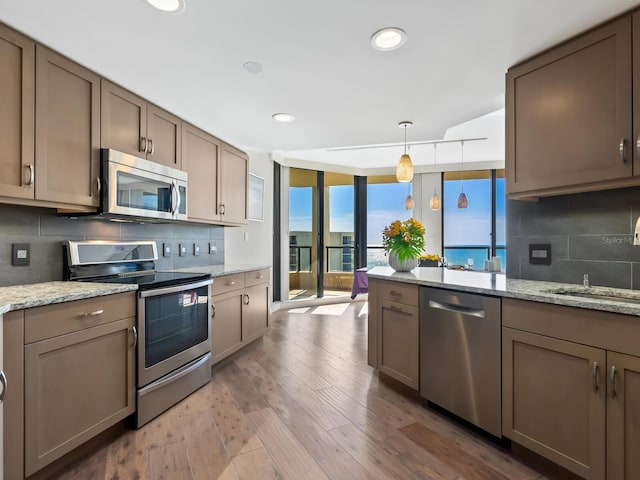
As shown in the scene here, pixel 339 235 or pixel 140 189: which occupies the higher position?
pixel 140 189

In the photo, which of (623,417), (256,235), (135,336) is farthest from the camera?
(256,235)

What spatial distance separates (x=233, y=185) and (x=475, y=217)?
490 cm

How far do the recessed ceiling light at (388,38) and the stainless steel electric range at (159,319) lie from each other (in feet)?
6.44

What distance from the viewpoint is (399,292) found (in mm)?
2447

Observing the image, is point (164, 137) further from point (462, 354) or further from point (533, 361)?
point (533, 361)

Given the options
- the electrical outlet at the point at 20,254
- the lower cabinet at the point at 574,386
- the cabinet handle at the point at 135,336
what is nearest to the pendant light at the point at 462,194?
the lower cabinet at the point at 574,386

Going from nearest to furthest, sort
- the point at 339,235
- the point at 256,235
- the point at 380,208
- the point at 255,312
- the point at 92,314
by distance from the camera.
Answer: the point at 92,314
the point at 255,312
the point at 256,235
the point at 339,235
the point at 380,208

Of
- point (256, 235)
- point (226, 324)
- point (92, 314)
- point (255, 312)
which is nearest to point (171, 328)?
point (92, 314)

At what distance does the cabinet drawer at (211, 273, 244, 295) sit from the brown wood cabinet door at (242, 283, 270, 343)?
0.17 metres

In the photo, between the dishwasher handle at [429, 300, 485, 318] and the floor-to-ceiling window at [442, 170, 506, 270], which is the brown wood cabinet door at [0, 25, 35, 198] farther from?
the floor-to-ceiling window at [442, 170, 506, 270]

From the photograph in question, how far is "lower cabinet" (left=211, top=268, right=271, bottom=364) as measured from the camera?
9.43 ft

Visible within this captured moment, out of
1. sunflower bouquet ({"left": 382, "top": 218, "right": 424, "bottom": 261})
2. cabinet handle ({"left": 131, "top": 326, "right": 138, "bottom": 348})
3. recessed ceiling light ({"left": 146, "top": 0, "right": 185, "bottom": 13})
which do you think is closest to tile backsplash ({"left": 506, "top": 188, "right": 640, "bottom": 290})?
sunflower bouquet ({"left": 382, "top": 218, "right": 424, "bottom": 261})

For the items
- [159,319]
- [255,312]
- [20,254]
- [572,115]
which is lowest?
[255,312]

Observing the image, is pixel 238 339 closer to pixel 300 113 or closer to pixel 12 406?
pixel 12 406
